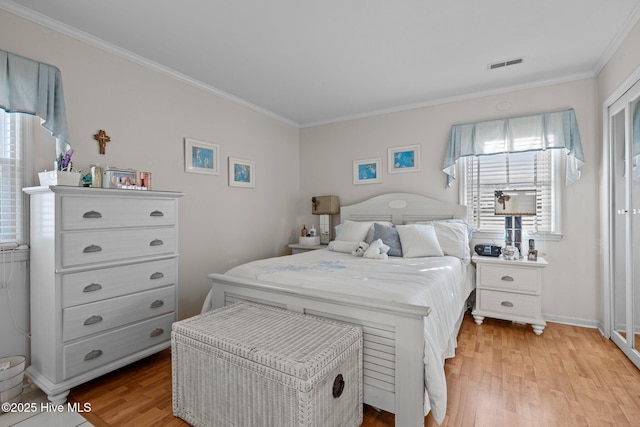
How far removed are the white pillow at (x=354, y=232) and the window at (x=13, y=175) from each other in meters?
2.74

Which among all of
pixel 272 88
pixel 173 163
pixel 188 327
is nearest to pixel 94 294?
pixel 188 327

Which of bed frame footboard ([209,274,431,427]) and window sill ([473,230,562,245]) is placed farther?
window sill ([473,230,562,245])

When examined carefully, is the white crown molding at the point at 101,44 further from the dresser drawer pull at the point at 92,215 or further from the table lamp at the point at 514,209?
the table lamp at the point at 514,209

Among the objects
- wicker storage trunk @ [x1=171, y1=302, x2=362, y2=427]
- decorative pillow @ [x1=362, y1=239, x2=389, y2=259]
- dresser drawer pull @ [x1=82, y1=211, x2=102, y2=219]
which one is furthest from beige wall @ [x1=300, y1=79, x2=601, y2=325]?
dresser drawer pull @ [x1=82, y1=211, x2=102, y2=219]

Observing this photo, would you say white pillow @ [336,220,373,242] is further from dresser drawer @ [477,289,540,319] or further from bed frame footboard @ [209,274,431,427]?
bed frame footboard @ [209,274,431,427]

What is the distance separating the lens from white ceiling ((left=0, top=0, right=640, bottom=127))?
6.77 feet

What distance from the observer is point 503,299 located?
304 centimetres

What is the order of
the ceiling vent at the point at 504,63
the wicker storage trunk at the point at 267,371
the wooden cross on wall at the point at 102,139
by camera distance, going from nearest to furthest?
the wicker storage trunk at the point at 267,371 → the wooden cross on wall at the point at 102,139 → the ceiling vent at the point at 504,63

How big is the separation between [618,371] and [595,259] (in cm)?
122

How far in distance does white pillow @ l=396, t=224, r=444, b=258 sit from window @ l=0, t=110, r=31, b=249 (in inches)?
121

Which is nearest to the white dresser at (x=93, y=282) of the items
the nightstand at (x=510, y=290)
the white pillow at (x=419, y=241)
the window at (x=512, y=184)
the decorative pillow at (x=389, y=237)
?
the decorative pillow at (x=389, y=237)

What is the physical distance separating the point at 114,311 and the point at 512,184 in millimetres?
3896

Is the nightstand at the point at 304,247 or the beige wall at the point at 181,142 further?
the nightstand at the point at 304,247

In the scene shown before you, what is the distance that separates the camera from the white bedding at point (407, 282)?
1.56 m
